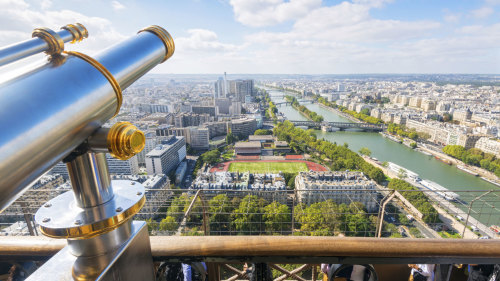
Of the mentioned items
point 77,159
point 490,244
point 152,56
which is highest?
point 152,56

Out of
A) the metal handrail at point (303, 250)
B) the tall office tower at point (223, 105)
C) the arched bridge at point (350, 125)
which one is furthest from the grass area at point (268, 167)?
the tall office tower at point (223, 105)

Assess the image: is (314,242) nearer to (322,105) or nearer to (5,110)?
(5,110)

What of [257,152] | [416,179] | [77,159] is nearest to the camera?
[77,159]

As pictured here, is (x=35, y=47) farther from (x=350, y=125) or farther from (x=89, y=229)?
(x=350, y=125)

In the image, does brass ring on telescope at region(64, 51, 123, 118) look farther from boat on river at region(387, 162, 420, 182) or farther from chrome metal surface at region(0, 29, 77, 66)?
boat on river at region(387, 162, 420, 182)

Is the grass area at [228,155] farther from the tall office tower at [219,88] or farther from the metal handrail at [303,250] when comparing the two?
the tall office tower at [219,88]

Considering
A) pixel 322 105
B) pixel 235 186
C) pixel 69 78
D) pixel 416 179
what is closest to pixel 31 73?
pixel 69 78
